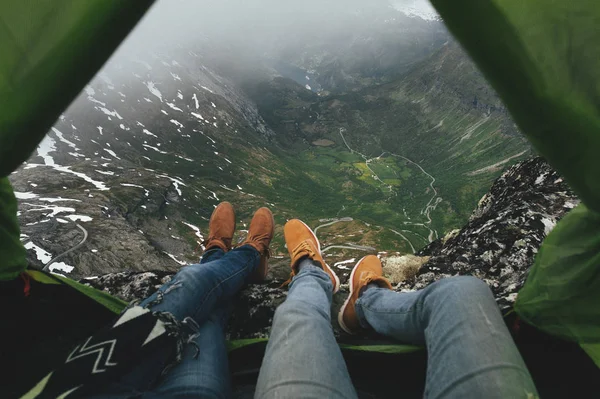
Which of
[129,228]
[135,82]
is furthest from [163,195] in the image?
[135,82]

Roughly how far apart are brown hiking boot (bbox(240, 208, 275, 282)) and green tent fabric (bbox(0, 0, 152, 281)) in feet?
14.3

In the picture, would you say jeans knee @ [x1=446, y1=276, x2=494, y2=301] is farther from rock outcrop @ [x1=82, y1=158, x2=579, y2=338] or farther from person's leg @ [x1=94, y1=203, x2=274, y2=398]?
person's leg @ [x1=94, y1=203, x2=274, y2=398]

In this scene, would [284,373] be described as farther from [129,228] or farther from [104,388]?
[129,228]

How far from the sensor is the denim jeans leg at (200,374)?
2455 millimetres

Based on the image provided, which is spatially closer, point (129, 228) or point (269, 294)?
point (269, 294)

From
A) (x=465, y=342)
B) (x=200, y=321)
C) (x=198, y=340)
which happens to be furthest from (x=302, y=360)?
(x=200, y=321)

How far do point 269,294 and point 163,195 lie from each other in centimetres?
13373

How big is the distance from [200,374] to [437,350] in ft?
5.75

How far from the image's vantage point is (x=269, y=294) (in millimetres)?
4965

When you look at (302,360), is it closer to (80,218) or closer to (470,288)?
(470,288)

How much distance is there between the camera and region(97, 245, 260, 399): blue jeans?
2.41 meters

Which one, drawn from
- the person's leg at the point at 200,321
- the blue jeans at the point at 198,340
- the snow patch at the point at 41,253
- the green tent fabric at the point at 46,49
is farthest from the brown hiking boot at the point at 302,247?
the snow patch at the point at 41,253

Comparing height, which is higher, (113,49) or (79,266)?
Result: (113,49)

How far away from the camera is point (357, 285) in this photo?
15.2ft
